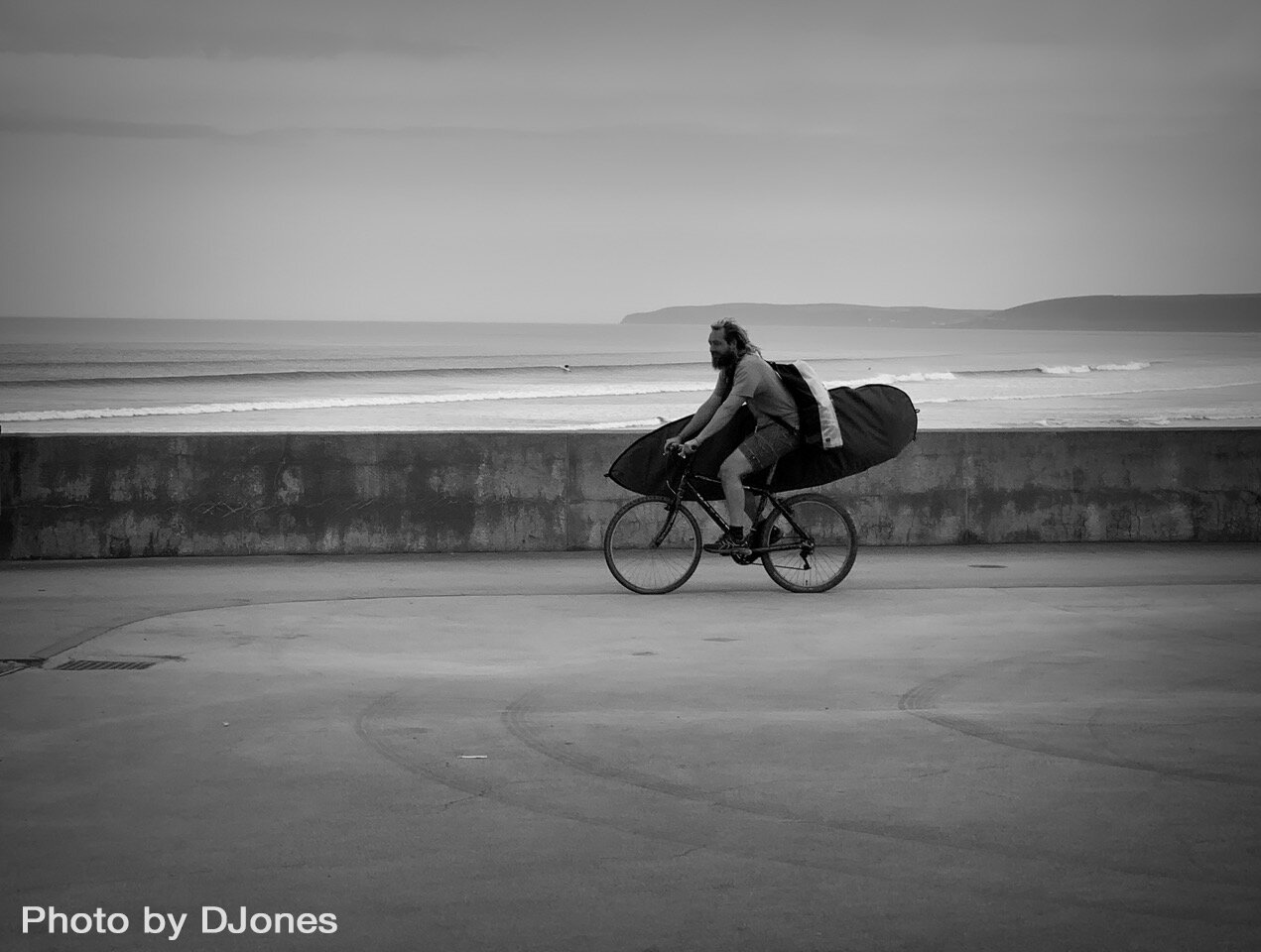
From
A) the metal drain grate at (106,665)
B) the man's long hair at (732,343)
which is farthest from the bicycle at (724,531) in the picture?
the metal drain grate at (106,665)

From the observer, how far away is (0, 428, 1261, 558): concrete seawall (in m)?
12.3

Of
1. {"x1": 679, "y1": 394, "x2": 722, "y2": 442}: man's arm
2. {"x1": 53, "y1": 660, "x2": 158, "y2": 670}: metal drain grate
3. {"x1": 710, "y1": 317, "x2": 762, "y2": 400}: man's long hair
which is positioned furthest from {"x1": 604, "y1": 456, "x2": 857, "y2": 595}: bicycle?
{"x1": 53, "y1": 660, "x2": 158, "y2": 670}: metal drain grate

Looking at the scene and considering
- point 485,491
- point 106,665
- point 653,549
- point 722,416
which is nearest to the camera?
point 106,665

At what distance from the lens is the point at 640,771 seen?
5859mm

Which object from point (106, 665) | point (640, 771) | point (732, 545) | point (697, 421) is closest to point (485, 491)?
point (697, 421)

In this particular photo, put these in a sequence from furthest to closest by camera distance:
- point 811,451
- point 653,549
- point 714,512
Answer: point 714,512 → point 811,451 → point 653,549

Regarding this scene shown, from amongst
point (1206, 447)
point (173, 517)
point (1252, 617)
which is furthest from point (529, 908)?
point (1206, 447)

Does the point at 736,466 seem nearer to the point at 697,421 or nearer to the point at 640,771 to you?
the point at 697,421

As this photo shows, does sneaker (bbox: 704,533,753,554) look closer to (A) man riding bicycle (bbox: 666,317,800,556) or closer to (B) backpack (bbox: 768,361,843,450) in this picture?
(A) man riding bicycle (bbox: 666,317,800,556)

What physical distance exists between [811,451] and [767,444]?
0.37 metres

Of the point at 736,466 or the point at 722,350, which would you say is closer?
the point at 736,466

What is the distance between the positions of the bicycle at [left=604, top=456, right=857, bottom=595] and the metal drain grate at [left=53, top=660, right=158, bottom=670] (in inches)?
141

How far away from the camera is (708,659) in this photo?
818 centimetres

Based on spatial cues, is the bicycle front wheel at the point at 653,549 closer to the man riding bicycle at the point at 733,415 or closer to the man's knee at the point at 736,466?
the man riding bicycle at the point at 733,415
